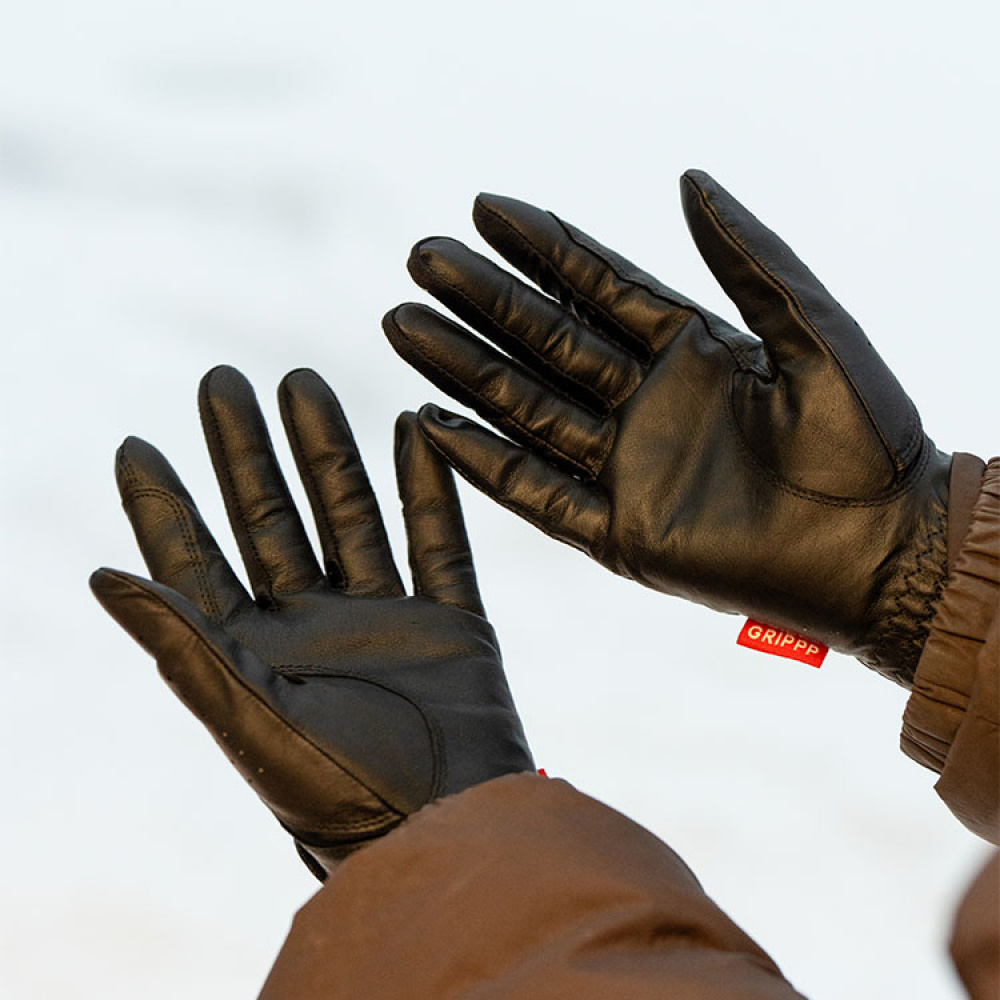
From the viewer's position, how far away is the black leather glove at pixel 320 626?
4.49 feet

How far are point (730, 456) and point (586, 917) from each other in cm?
89

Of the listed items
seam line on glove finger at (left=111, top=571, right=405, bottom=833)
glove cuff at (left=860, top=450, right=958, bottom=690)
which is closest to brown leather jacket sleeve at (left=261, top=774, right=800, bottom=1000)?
seam line on glove finger at (left=111, top=571, right=405, bottom=833)

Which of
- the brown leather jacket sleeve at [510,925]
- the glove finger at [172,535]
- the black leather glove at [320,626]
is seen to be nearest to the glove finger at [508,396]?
the black leather glove at [320,626]

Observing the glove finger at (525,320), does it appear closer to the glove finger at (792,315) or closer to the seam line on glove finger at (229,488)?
the glove finger at (792,315)

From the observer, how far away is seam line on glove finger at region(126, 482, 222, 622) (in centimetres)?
162

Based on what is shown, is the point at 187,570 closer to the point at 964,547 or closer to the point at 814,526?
the point at 814,526

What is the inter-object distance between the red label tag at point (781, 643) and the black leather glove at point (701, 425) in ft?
0.09

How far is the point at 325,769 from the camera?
4.48 ft

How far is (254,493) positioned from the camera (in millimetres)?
1716

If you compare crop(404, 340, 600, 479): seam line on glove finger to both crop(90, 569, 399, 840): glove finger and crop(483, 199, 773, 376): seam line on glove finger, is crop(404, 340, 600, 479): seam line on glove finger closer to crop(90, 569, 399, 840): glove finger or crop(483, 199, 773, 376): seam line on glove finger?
crop(483, 199, 773, 376): seam line on glove finger

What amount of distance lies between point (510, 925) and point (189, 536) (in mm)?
913

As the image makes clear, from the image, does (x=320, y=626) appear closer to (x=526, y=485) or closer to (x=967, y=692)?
(x=526, y=485)

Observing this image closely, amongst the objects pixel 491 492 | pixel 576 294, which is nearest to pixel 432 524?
pixel 491 492

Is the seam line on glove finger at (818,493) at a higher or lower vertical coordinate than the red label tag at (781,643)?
higher
